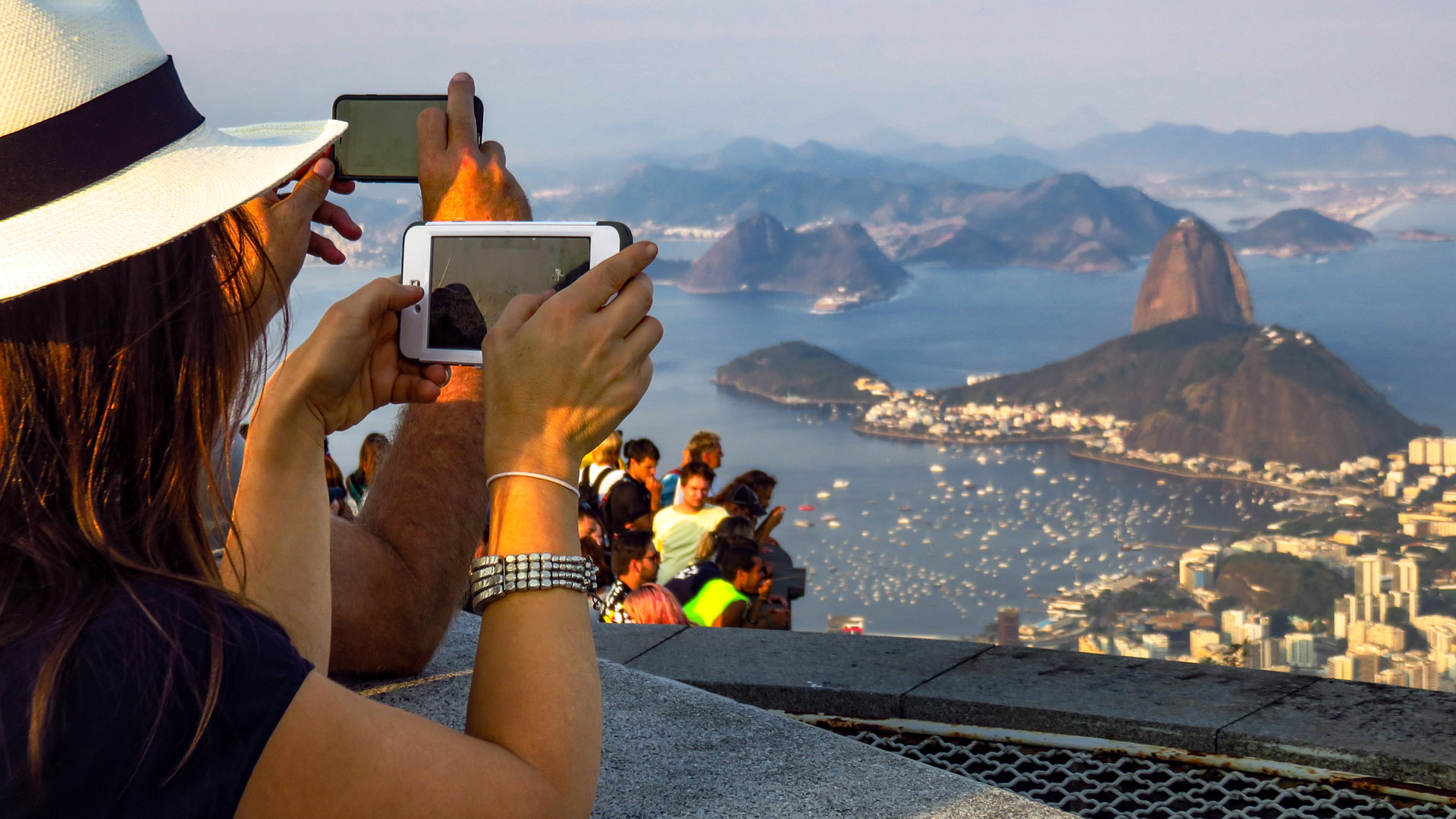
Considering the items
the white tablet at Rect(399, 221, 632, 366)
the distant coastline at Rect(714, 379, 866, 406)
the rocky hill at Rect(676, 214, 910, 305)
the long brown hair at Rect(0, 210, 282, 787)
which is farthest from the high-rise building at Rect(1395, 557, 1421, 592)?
the rocky hill at Rect(676, 214, 910, 305)

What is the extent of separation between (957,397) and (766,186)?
4312 cm

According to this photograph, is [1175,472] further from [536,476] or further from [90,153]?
[90,153]

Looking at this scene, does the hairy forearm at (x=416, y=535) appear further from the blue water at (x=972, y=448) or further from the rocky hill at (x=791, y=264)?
the rocky hill at (x=791, y=264)

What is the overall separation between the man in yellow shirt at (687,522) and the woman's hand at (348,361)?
212 inches

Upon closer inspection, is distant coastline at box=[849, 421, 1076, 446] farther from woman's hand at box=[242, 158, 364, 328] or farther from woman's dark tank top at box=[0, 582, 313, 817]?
woman's dark tank top at box=[0, 582, 313, 817]

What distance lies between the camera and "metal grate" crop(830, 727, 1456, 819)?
8.27ft

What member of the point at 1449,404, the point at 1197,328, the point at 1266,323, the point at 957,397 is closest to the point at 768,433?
the point at 957,397

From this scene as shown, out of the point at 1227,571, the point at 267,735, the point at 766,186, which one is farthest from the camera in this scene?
the point at 766,186

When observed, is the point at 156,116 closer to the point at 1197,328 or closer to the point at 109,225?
the point at 109,225

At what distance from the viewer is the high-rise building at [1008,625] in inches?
1581

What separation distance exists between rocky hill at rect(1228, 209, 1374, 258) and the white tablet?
416ft

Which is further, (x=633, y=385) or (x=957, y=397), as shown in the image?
(x=957, y=397)

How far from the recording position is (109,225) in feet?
3.26

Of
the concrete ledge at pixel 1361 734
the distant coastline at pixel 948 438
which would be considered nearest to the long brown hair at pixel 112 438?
the concrete ledge at pixel 1361 734
